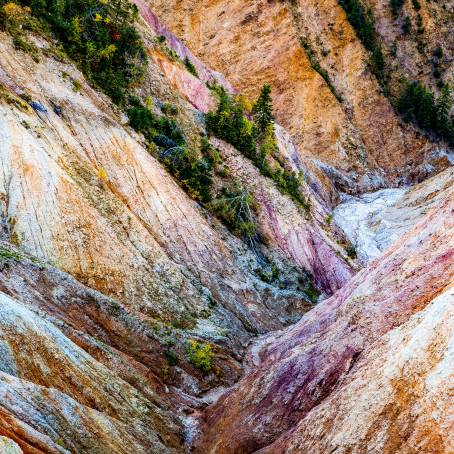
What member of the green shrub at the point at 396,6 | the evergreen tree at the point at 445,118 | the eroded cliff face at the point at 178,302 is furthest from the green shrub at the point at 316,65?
the eroded cliff face at the point at 178,302

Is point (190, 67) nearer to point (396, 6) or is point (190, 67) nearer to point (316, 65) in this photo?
point (316, 65)

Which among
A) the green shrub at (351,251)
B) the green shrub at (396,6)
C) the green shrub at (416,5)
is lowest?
the green shrub at (351,251)

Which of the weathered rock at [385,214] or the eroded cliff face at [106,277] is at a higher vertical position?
the eroded cliff face at [106,277]

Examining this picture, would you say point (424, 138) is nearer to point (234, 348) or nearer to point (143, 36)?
point (143, 36)

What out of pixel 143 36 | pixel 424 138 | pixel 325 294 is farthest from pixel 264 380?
pixel 424 138

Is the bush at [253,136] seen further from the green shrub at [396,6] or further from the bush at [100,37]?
the green shrub at [396,6]

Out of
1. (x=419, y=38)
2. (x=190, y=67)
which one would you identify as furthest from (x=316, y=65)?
(x=190, y=67)
